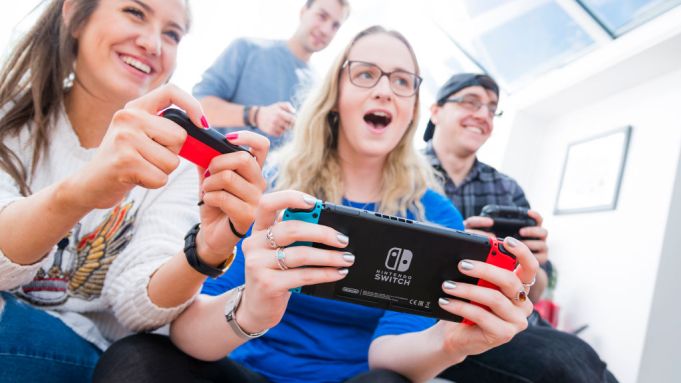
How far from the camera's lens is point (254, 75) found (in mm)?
2264

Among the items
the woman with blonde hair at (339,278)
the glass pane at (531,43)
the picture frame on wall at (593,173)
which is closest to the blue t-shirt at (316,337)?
the woman with blonde hair at (339,278)

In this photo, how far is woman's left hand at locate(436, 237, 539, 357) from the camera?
28.5 inches

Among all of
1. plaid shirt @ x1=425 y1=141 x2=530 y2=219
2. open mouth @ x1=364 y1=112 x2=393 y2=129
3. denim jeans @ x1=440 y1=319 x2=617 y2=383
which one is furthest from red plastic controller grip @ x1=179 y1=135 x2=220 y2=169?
plaid shirt @ x1=425 y1=141 x2=530 y2=219

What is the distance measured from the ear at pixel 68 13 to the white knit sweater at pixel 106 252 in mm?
187

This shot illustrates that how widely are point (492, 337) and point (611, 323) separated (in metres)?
2.39

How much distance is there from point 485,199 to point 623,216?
1321mm

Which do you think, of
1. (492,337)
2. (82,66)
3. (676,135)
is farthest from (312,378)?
(676,135)

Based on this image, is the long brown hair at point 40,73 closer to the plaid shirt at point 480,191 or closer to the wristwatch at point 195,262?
the wristwatch at point 195,262

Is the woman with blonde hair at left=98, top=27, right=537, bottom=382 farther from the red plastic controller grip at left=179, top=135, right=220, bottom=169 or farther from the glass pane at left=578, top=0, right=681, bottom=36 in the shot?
the glass pane at left=578, top=0, right=681, bottom=36

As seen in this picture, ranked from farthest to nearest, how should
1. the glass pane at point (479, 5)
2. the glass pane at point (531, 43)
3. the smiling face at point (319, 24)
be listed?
the glass pane at point (479, 5), the glass pane at point (531, 43), the smiling face at point (319, 24)

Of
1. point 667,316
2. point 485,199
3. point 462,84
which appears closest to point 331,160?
point 485,199

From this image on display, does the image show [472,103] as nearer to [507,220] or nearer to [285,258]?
[507,220]

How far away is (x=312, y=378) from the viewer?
40.0 inches

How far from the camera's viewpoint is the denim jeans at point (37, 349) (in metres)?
0.77
